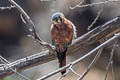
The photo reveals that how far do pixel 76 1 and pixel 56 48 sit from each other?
351 centimetres

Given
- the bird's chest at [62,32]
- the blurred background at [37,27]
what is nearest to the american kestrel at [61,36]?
the bird's chest at [62,32]

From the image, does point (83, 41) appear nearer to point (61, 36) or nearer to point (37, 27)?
point (61, 36)

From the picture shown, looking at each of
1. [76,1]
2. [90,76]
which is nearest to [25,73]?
[90,76]

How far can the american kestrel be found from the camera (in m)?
3.02

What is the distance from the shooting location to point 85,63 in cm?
736

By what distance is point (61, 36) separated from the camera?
3.08 meters

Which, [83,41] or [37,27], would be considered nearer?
[83,41]

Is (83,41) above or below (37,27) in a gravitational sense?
above

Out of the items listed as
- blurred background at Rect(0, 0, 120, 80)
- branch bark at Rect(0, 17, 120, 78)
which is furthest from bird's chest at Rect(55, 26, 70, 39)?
blurred background at Rect(0, 0, 120, 80)

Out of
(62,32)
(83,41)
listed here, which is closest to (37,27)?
(62,32)

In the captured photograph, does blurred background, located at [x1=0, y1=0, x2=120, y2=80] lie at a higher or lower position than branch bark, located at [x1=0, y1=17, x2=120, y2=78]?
lower

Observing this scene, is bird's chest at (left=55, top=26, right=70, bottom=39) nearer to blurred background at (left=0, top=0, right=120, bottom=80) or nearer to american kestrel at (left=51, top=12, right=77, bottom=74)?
american kestrel at (left=51, top=12, right=77, bottom=74)

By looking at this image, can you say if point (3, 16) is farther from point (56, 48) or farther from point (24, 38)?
point (56, 48)

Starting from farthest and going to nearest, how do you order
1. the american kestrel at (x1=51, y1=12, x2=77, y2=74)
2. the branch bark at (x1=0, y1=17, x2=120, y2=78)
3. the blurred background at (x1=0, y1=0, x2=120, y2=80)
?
the blurred background at (x1=0, y1=0, x2=120, y2=80), the american kestrel at (x1=51, y1=12, x2=77, y2=74), the branch bark at (x1=0, y1=17, x2=120, y2=78)
